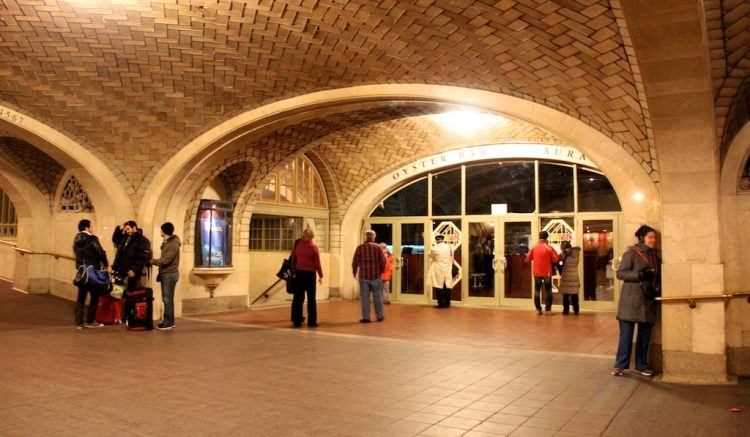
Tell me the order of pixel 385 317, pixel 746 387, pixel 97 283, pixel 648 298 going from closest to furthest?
pixel 746 387 < pixel 648 298 < pixel 97 283 < pixel 385 317

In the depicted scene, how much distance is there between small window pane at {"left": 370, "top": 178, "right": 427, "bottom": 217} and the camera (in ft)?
42.9

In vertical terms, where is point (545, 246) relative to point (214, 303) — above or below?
above

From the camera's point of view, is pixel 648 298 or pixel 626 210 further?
pixel 626 210

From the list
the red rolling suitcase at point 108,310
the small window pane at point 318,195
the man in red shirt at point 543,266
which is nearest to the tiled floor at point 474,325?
the man in red shirt at point 543,266

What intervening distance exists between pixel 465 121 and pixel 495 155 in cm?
99

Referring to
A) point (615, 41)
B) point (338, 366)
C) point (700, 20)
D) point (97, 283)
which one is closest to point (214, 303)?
point (97, 283)

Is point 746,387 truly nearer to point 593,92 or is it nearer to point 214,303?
point 593,92

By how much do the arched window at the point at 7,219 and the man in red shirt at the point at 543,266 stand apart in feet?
38.5

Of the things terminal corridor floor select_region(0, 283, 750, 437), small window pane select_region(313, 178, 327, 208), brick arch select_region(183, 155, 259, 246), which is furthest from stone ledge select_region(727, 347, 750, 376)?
small window pane select_region(313, 178, 327, 208)

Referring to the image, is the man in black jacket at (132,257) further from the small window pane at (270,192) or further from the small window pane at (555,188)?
the small window pane at (555,188)

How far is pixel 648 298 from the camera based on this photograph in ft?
17.5

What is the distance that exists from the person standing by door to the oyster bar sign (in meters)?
1.80

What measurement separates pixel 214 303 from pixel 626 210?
22.6ft

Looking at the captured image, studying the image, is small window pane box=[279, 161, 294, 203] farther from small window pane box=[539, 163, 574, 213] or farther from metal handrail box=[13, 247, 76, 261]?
small window pane box=[539, 163, 574, 213]
